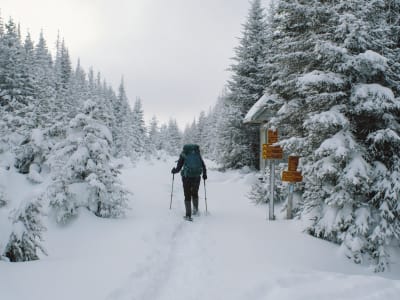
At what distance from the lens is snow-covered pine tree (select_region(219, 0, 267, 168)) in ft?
72.9

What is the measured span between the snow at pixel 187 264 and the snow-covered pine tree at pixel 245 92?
12.8m

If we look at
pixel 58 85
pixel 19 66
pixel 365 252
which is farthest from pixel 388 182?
pixel 58 85

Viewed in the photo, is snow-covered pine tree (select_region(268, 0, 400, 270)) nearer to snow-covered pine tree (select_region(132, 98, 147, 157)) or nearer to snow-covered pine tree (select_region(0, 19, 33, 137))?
snow-covered pine tree (select_region(0, 19, 33, 137))

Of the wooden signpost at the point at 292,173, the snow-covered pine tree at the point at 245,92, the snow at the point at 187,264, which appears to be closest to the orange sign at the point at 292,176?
A: the wooden signpost at the point at 292,173

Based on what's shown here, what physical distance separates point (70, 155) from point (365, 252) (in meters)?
7.27

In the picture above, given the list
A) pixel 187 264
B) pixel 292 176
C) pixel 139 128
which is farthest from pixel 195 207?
pixel 139 128

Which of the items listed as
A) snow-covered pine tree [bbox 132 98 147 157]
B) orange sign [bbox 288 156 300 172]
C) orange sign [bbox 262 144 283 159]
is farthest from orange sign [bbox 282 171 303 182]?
snow-covered pine tree [bbox 132 98 147 157]

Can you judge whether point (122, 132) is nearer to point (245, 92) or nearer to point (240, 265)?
point (245, 92)

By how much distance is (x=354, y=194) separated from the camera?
22.6ft

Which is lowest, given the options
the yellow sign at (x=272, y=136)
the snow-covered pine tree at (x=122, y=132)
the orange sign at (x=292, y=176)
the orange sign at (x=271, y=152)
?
the orange sign at (x=292, y=176)

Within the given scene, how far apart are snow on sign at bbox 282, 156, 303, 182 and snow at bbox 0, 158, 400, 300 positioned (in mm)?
Result: 1122

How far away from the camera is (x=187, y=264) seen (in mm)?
5676

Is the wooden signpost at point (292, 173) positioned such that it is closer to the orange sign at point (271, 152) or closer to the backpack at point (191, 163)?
the orange sign at point (271, 152)

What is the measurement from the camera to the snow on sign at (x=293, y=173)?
8.43 meters
